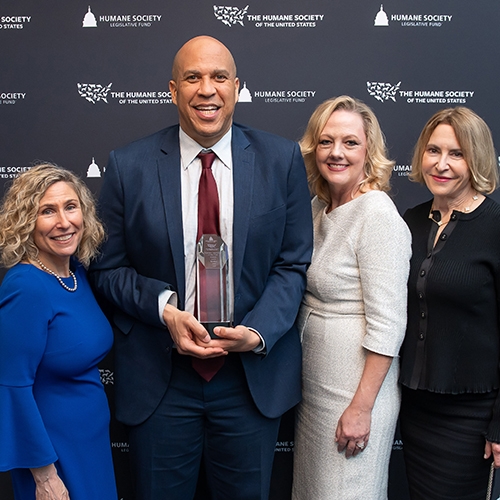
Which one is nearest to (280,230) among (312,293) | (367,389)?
(312,293)

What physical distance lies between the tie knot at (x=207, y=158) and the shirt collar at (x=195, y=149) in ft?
0.04

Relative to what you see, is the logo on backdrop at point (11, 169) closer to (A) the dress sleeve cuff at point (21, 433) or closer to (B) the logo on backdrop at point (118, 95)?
(B) the logo on backdrop at point (118, 95)

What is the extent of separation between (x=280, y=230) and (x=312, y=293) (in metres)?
0.29

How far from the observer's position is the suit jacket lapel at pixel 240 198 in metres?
1.63

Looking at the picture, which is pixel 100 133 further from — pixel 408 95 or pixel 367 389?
pixel 367 389

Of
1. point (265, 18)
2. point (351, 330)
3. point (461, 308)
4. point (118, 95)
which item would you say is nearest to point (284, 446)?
point (351, 330)

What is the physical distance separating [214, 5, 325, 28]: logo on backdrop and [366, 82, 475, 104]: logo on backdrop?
1.27 ft

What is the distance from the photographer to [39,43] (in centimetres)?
233

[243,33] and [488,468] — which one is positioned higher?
[243,33]

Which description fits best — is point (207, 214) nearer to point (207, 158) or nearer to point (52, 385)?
point (207, 158)

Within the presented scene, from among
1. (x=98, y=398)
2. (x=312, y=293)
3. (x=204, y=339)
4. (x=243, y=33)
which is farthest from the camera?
(x=243, y=33)

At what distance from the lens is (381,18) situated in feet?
7.63

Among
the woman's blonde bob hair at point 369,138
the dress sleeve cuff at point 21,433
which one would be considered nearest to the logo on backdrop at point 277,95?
the woman's blonde bob hair at point 369,138

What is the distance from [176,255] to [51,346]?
1.41 ft
